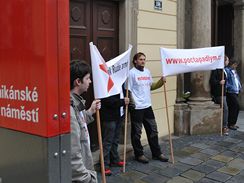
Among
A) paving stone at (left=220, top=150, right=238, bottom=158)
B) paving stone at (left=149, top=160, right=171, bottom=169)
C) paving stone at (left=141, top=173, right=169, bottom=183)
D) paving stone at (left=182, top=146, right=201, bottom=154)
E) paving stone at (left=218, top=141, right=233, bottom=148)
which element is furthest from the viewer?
paving stone at (left=218, top=141, right=233, bottom=148)

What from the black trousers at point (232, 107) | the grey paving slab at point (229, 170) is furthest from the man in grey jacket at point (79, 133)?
the black trousers at point (232, 107)

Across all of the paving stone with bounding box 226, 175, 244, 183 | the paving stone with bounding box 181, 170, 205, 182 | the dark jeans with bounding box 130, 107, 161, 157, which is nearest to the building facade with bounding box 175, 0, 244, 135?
the dark jeans with bounding box 130, 107, 161, 157

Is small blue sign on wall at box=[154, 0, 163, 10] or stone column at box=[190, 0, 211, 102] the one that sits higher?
small blue sign on wall at box=[154, 0, 163, 10]

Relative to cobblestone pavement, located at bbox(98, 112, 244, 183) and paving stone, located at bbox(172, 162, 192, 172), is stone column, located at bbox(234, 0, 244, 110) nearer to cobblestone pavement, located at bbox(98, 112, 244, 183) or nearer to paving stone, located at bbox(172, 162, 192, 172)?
cobblestone pavement, located at bbox(98, 112, 244, 183)

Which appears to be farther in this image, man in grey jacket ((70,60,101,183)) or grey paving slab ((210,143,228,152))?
grey paving slab ((210,143,228,152))

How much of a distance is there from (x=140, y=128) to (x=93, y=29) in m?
1.60

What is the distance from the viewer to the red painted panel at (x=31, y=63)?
1570 mm

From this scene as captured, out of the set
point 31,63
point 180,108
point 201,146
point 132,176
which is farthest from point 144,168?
point 31,63

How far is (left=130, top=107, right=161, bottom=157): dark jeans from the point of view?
529cm

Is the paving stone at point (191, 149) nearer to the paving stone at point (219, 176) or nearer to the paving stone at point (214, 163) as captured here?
the paving stone at point (214, 163)

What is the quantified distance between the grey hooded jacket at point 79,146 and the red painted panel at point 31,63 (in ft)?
1.19

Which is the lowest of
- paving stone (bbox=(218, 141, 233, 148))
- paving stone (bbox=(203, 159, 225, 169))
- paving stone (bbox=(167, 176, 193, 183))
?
paving stone (bbox=(167, 176, 193, 183))

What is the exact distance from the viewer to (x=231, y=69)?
24.8 feet

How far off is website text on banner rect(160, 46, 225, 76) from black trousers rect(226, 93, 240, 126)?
134 centimetres
